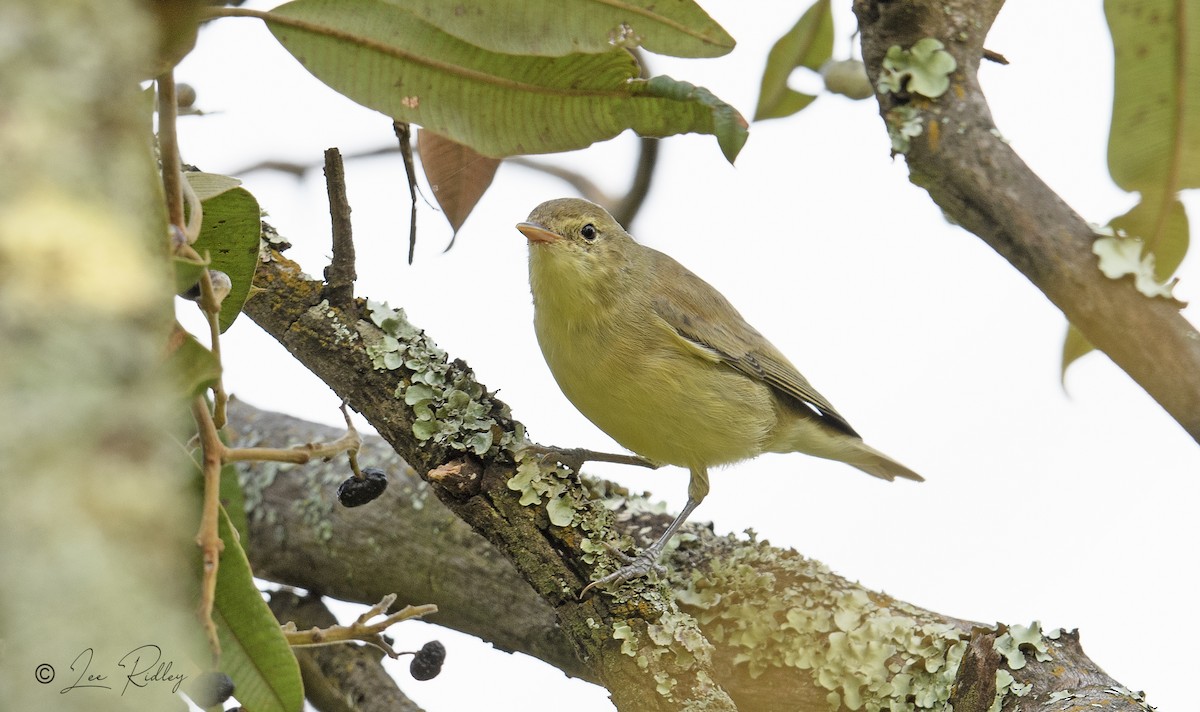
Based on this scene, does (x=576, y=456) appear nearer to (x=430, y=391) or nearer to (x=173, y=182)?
(x=430, y=391)

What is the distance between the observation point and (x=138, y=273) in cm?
92

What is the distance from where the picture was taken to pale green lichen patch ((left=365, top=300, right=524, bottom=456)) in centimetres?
274

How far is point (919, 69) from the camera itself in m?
2.29

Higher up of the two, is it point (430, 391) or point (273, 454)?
point (430, 391)

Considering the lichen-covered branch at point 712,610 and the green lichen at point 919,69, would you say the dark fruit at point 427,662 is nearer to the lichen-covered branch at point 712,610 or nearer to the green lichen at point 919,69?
the lichen-covered branch at point 712,610

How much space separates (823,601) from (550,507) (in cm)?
97

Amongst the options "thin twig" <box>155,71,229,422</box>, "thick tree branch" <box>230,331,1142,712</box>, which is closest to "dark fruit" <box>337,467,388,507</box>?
"thick tree branch" <box>230,331,1142,712</box>

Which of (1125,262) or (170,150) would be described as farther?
(1125,262)

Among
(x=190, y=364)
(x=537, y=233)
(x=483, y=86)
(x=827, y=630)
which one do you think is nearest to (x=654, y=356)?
(x=537, y=233)

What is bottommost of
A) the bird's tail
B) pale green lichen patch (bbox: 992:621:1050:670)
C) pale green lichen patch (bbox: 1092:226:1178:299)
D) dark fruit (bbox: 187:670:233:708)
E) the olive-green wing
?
dark fruit (bbox: 187:670:233:708)

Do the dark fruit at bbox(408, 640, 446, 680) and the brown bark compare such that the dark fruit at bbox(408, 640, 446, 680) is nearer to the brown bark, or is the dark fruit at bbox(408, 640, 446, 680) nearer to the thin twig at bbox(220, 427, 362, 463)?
the brown bark

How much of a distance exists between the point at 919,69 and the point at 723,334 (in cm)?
234
